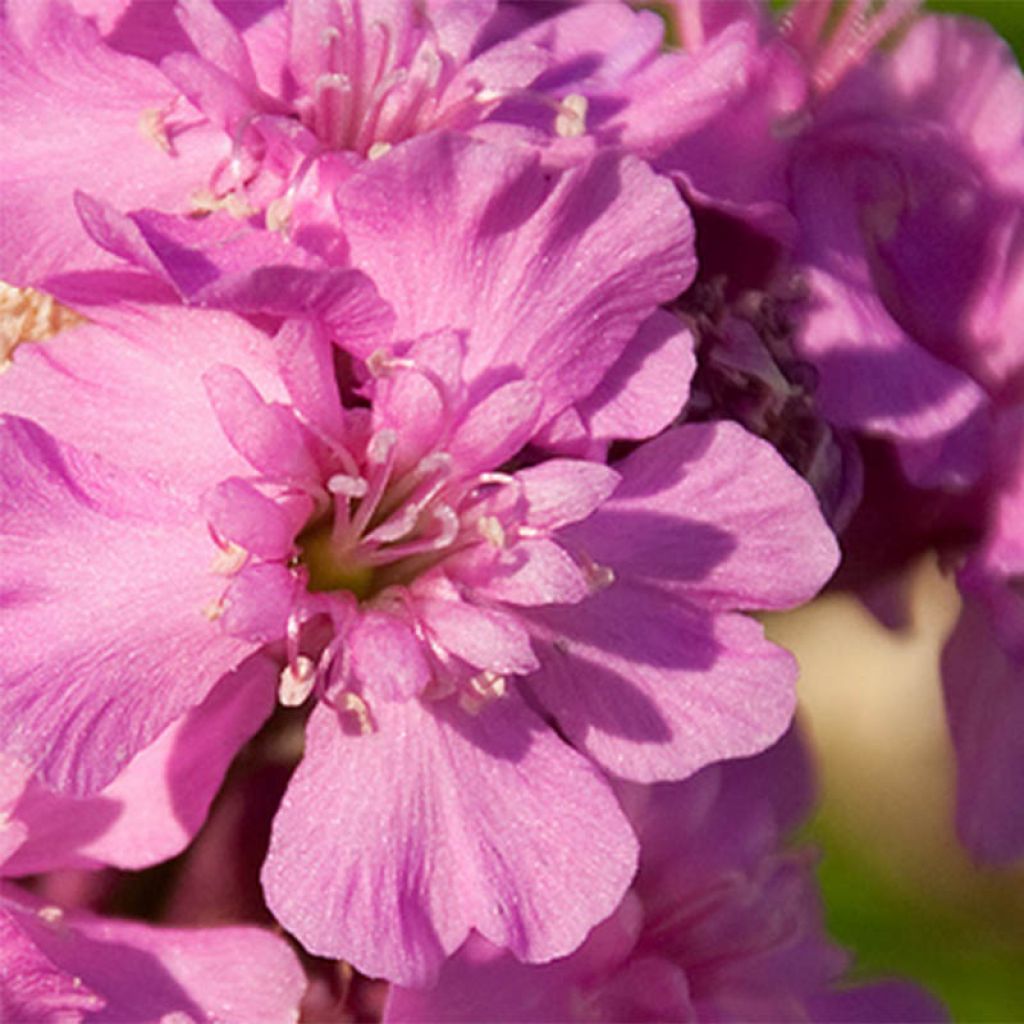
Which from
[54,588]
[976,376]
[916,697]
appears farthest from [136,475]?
[916,697]

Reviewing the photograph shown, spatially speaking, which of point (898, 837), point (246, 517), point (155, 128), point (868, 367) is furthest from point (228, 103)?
point (898, 837)

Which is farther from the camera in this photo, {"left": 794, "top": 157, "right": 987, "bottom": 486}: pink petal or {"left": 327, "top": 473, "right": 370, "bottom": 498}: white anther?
{"left": 794, "top": 157, "right": 987, "bottom": 486}: pink petal

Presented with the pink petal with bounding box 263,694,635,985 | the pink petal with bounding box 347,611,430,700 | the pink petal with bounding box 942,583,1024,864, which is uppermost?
the pink petal with bounding box 347,611,430,700

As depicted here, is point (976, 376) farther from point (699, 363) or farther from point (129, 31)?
point (129, 31)

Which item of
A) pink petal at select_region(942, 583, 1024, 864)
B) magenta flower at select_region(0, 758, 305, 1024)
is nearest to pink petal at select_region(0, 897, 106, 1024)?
magenta flower at select_region(0, 758, 305, 1024)

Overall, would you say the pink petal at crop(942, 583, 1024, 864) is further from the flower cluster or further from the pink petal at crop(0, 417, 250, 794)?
the pink petal at crop(0, 417, 250, 794)

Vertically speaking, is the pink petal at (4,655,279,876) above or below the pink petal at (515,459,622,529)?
below

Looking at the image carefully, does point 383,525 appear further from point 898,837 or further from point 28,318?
point 898,837

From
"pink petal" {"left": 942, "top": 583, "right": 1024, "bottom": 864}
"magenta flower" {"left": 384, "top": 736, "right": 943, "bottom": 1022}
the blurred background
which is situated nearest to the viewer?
"magenta flower" {"left": 384, "top": 736, "right": 943, "bottom": 1022}
